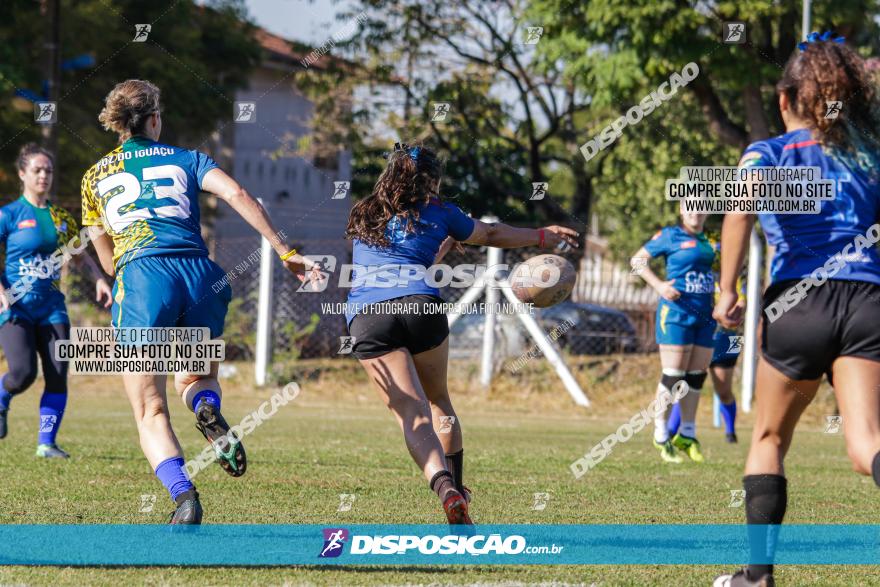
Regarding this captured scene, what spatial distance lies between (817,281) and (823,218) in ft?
0.82

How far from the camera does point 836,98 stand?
4457 millimetres

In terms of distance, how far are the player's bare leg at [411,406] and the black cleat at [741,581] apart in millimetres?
1471

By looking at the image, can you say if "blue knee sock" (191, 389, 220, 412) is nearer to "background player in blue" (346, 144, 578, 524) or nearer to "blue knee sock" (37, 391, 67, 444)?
"background player in blue" (346, 144, 578, 524)

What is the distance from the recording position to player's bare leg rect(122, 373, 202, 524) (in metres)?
5.54

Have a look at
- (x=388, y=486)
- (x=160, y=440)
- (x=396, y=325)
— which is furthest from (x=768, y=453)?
(x=388, y=486)

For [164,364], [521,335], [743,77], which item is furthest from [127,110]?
[743,77]

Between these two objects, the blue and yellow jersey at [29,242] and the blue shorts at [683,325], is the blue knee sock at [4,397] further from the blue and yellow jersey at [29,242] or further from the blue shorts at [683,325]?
the blue shorts at [683,325]

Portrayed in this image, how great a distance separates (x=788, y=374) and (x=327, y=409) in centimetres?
1287

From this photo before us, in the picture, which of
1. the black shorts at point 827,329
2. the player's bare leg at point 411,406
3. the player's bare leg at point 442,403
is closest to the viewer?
the black shorts at point 827,329

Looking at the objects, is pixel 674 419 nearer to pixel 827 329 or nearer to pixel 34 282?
pixel 34 282

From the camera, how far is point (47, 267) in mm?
9273

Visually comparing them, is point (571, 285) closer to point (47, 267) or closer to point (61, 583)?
point (61, 583)

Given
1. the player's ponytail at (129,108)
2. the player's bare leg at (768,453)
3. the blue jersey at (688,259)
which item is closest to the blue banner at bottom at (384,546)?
the player's bare leg at (768,453)

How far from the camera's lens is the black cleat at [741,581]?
4477 millimetres
